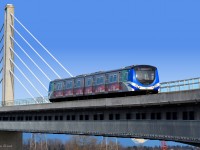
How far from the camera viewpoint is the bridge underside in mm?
33344

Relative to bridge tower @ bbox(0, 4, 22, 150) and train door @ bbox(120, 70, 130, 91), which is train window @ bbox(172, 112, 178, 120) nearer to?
train door @ bbox(120, 70, 130, 91)

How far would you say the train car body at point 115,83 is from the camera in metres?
44.3

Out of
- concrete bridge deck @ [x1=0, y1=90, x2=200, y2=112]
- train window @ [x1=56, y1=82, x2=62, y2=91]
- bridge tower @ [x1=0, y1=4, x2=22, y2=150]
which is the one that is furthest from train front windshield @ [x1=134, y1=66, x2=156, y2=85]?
bridge tower @ [x1=0, y1=4, x2=22, y2=150]

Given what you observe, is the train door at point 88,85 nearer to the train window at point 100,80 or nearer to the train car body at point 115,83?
the train car body at point 115,83

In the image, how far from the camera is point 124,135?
41.2m

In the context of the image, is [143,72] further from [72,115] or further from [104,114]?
[72,115]

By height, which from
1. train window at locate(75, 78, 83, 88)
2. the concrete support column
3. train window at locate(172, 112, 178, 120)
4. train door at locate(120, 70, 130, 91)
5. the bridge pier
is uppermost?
the concrete support column

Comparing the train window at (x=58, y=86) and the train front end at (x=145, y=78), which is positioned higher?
the train window at (x=58, y=86)

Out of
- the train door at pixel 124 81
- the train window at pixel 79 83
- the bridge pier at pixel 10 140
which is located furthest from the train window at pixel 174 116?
the bridge pier at pixel 10 140

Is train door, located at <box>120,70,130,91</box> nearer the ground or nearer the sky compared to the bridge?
nearer the sky

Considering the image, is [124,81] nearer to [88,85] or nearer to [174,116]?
[88,85]

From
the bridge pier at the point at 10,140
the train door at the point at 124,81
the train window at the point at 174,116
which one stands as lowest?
the bridge pier at the point at 10,140

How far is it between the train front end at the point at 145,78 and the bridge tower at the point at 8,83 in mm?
36997

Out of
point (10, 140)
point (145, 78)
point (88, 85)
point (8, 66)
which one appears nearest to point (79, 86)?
point (88, 85)
